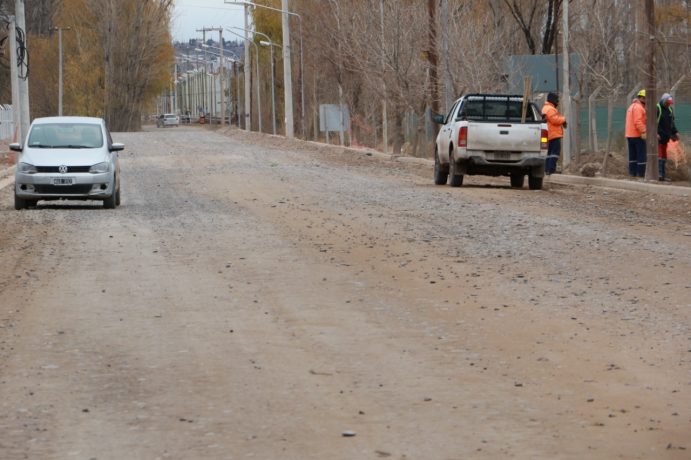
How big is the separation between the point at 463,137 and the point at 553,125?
3.55 metres

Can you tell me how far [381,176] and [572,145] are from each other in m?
6.07

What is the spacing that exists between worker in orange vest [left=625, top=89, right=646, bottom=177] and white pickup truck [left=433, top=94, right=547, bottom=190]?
1910 mm

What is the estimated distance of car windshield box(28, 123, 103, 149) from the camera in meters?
24.8

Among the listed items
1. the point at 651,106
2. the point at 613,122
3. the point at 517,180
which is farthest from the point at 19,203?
the point at 613,122

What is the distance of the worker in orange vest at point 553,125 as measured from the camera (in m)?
31.0

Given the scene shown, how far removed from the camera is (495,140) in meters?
28.4

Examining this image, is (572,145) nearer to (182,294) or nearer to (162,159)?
(162,159)

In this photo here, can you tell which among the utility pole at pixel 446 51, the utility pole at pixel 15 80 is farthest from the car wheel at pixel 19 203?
the utility pole at pixel 446 51

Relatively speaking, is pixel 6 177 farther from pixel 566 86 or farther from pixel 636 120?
pixel 636 120

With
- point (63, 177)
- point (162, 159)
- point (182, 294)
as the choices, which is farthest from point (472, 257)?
point (162, 159)

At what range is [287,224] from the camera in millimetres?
20000

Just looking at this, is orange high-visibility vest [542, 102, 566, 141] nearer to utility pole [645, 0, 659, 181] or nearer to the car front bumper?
utility pole [645, 0, 659, 181]

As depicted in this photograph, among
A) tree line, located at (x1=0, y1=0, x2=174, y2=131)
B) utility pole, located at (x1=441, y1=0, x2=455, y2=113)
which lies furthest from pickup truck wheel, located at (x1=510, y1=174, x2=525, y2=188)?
tree line, located at (x1=0, y1=0, x2=174, y2=131)

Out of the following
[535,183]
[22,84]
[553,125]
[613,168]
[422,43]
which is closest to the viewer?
[535,183]
